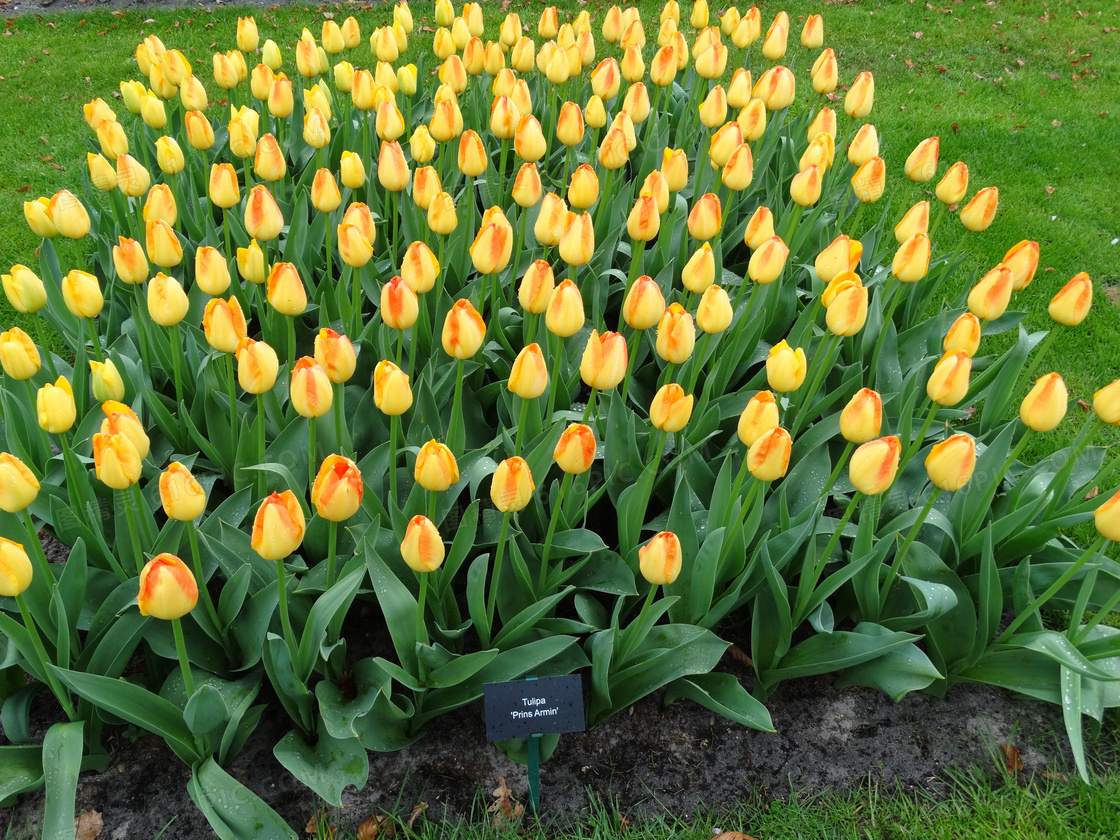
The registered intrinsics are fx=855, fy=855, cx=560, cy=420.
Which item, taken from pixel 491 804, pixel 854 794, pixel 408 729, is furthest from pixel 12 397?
pixel 854 794

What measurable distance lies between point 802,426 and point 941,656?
3.24ft

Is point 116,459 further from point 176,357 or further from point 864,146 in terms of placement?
point 864,146

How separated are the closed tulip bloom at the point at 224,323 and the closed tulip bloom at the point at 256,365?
0.09 m

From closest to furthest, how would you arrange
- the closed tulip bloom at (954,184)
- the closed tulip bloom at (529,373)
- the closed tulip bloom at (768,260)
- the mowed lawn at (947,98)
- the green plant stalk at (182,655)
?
the green plant stalk at (182,655) → the closed tulip bloom at (529,373) → the closed tulip bloom at (768,260) → the closed tulip bloom at (954,184) → the mowed lawn at (947,98)

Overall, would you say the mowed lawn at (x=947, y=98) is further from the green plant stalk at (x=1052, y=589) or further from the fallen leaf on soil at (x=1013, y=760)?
the fallen leaf on soil at (x=1013, y=760)

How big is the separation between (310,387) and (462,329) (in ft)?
1.40

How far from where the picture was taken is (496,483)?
1.96 metres

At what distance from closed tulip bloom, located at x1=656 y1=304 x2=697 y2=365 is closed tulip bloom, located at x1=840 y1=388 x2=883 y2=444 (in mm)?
478

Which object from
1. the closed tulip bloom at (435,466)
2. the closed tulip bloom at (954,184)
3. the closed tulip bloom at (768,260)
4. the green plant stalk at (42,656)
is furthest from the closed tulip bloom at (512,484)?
the closed tulip bloom at (954,184)

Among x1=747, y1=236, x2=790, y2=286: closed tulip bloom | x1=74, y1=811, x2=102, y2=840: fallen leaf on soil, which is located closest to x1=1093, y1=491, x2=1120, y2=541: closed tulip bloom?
x1=747, y1=236, x2=790, y2=286: closed tulip bloom

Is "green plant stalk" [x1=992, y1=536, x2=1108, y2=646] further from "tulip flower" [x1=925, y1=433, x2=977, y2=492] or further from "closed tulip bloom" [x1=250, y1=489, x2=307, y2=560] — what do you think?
"closed tulip bloom" [x1=250, y1=489, x2=307, y2=560]

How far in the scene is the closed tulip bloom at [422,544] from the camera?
1.85 meters

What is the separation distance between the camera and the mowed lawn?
4965 millimetres

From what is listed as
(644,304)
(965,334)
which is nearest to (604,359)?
(644,304)
